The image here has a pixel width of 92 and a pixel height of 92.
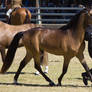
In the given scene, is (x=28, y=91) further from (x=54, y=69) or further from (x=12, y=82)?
(x=54, y=69)

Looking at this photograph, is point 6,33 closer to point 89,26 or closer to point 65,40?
point 65,40

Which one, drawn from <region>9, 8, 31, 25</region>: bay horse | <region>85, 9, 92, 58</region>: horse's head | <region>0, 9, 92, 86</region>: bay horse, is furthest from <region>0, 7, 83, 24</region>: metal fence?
<region>0, 9, 92, 86</region>: bay horse

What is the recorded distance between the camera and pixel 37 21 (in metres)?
23.6

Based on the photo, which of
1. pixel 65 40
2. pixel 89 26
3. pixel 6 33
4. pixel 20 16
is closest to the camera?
pixel 65 40

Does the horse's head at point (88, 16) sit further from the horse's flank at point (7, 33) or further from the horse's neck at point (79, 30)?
the horse's flank at point (7, 33)

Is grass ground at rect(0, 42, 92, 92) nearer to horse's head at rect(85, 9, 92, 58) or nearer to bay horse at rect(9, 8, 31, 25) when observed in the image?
horse's head at rect(85, 9, 92, 58)

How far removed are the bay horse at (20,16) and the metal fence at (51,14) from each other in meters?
6.71

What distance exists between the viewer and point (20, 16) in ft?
53.2

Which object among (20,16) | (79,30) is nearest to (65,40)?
(79,30)

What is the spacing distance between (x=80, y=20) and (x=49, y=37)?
2.69 feet

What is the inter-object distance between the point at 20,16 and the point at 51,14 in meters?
7.34

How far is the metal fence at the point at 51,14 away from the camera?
2322 centimetres

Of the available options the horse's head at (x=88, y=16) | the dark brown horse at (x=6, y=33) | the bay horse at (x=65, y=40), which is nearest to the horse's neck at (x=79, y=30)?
the bay horse at (x=65, y=40)

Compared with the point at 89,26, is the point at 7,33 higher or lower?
lower
